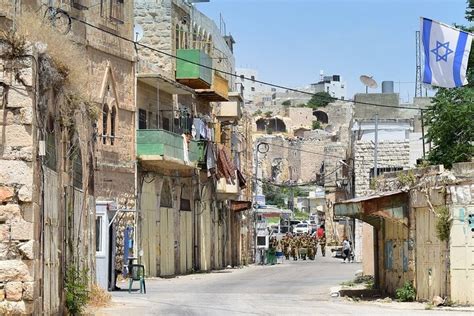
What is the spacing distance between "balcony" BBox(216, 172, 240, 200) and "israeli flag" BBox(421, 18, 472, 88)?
77.6 ft

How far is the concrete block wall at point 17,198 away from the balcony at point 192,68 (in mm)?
29032

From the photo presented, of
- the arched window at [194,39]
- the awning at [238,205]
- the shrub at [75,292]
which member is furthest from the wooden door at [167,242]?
the shrub at [75,292]

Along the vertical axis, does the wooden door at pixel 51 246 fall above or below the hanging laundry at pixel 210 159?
below

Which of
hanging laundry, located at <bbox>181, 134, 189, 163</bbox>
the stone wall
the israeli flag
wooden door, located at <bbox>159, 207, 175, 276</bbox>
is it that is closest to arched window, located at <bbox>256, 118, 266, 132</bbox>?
the stone wall

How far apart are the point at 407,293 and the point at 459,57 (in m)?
6.21

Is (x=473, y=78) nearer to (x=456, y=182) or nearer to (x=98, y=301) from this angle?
(x=456, y=182)

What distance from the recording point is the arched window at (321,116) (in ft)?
597

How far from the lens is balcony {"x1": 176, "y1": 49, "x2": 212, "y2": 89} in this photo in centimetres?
4222

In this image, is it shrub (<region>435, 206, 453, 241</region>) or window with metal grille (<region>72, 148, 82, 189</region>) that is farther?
shrub (<region>435, 206, 453, 241</region>)

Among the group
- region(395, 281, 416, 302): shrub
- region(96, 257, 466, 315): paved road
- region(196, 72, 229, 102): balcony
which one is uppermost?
region(196, 72, 229, 102): balcony

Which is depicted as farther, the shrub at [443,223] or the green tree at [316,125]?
the green tree at [316,125]

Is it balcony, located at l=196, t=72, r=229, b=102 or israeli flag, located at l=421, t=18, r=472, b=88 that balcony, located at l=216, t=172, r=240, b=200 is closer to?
balcony, located at l=196, t=72, r=229, b=102

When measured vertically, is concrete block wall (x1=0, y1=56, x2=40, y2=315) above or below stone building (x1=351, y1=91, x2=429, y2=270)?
below

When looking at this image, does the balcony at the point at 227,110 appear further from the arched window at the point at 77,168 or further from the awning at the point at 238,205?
the arched window at the point at 77,168
